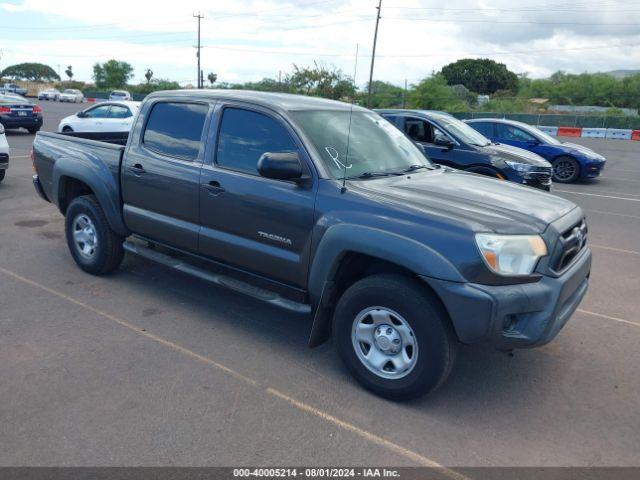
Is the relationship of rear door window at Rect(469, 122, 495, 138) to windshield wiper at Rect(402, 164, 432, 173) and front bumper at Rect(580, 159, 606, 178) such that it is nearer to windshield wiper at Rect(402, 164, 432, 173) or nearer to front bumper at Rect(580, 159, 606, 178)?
front bumper at Rect(580, 159, 606, 178)

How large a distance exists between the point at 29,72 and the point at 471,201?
145197mm

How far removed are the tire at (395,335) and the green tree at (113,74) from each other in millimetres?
105299

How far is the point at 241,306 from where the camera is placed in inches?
195

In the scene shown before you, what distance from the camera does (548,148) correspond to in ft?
44.6

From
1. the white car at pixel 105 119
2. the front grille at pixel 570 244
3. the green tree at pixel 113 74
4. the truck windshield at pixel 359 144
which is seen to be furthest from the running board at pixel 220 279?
the green tree at pixel 113 74

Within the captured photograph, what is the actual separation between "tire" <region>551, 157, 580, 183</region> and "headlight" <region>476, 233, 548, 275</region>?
1164cm

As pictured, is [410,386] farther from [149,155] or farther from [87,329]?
[149,155]

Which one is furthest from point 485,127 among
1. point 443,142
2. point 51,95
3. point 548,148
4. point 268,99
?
point 51,95

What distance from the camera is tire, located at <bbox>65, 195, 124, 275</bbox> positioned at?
210 inches

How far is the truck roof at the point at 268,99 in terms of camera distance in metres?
4.19

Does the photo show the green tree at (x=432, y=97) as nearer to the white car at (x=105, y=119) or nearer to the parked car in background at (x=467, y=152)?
the white car at (x=105, y=119)

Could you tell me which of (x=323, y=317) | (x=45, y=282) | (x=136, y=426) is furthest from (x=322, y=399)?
(x=45, y=282)

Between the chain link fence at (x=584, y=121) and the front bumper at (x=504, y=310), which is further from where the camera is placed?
the chain link fence at (x=584, y=121)

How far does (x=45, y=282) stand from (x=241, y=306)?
205 cm
